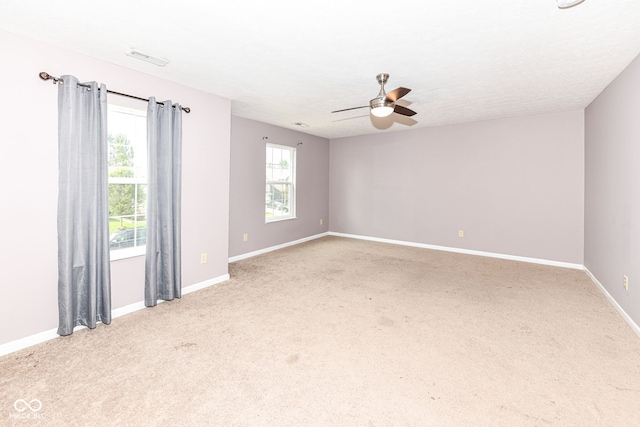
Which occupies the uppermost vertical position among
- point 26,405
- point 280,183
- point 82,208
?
point 280,183

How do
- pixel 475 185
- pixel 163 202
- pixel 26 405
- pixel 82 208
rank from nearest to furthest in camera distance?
pixel 26 405 < pixel 82 208 < pixel 163 202 < pixel 475 185

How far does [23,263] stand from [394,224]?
5.82m

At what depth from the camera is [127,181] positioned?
312 cm

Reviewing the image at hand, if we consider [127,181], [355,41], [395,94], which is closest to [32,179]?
[127,181]

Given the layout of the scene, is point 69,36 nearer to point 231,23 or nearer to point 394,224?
point 231,23

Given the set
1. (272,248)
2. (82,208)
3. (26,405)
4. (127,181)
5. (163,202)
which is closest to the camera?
(26,405)

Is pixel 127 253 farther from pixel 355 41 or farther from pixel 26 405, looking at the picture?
pixel 355 41

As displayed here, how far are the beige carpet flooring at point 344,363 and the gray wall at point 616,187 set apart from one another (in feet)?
1.24

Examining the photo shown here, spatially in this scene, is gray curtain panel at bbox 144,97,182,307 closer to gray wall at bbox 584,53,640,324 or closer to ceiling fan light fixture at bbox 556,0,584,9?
ceiling fan light fixture at bbox 556,0,584,9

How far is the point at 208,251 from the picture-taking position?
386 cm

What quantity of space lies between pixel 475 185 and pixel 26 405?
6195mm

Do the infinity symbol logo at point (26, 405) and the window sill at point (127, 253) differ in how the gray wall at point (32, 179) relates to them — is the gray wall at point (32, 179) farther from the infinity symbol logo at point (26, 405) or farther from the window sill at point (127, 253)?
the infinity symbol logo at point (26, 405)

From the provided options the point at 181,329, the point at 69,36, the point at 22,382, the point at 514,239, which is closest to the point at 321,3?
the point at 69,36

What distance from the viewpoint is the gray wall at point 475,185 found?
476cm
